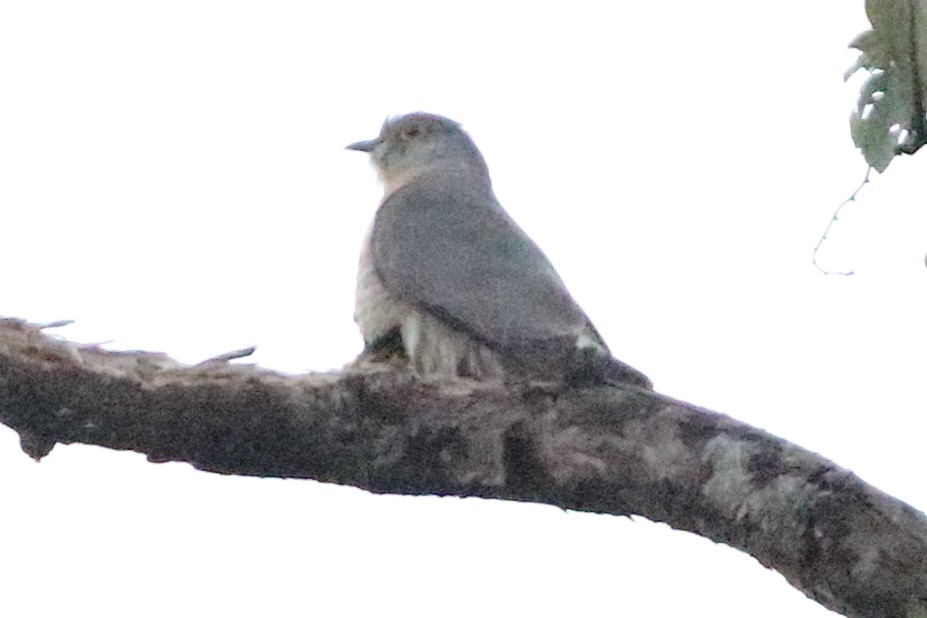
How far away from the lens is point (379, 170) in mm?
7168

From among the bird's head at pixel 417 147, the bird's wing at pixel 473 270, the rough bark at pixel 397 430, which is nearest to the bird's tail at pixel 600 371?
the rough bark at pixel 397 430

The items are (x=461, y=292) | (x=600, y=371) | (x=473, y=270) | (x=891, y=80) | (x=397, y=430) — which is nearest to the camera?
(x=891, y=80)

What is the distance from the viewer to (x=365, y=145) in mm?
7230

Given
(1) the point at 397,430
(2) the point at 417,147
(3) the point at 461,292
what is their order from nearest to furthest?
(1) the point at 397,430
(3) the point at 461,292
(2) the point at 417,147

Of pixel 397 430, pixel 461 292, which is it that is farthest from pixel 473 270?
pixel 397 430

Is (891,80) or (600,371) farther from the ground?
(891,80)

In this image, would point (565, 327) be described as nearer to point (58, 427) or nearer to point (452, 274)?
point (452, 274)

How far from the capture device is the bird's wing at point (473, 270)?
4.85m

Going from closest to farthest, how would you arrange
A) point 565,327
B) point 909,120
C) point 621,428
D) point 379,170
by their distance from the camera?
1. point 909,120
2. point 621,428
3. point 565,327
4. point 379,170

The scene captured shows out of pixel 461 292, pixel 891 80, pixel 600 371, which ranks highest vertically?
pixel 891 80

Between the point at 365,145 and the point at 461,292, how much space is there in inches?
86.6

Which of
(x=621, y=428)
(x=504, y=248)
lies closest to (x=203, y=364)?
(x=621, y=428)

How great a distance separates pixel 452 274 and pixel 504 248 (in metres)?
0.35

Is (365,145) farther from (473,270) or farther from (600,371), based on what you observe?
(600,371)
